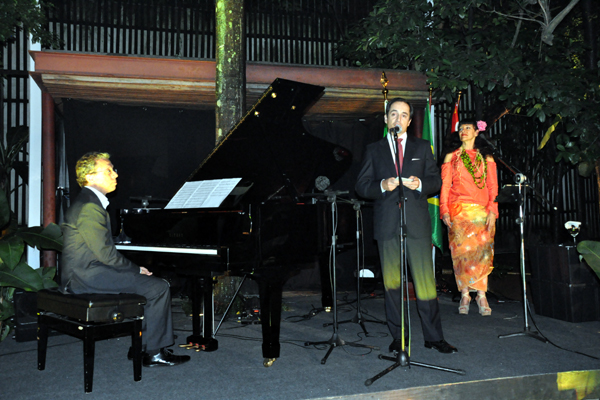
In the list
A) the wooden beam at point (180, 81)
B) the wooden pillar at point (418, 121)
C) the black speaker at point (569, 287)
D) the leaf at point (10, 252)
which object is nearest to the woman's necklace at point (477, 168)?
the black speaker at point (569, 287)

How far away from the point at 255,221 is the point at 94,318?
3.56 ft

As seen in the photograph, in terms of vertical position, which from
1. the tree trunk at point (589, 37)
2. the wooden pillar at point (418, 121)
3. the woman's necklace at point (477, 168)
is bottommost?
→ the woman's necklace at point (477, 168)

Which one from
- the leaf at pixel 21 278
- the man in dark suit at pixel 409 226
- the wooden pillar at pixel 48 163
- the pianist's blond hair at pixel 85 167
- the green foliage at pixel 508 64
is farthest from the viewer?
the wooden pillar at pixel 48 163

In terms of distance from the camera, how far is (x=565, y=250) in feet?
14.8

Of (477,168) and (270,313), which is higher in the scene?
(477,168)

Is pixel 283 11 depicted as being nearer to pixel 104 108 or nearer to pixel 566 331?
pixel 104 108

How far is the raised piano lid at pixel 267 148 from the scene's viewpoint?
3385 millimetres

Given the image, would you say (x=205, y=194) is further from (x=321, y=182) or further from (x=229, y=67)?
(x=229, y=67)

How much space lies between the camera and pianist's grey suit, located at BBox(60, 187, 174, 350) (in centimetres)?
302

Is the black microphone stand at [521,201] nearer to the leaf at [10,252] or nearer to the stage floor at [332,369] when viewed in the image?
the stage floor at [332,369]

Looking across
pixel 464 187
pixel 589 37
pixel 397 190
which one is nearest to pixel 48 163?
pixel 397 190

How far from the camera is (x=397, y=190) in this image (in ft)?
10.8

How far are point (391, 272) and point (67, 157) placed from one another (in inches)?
166

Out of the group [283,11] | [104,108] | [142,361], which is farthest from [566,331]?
[283,11]
